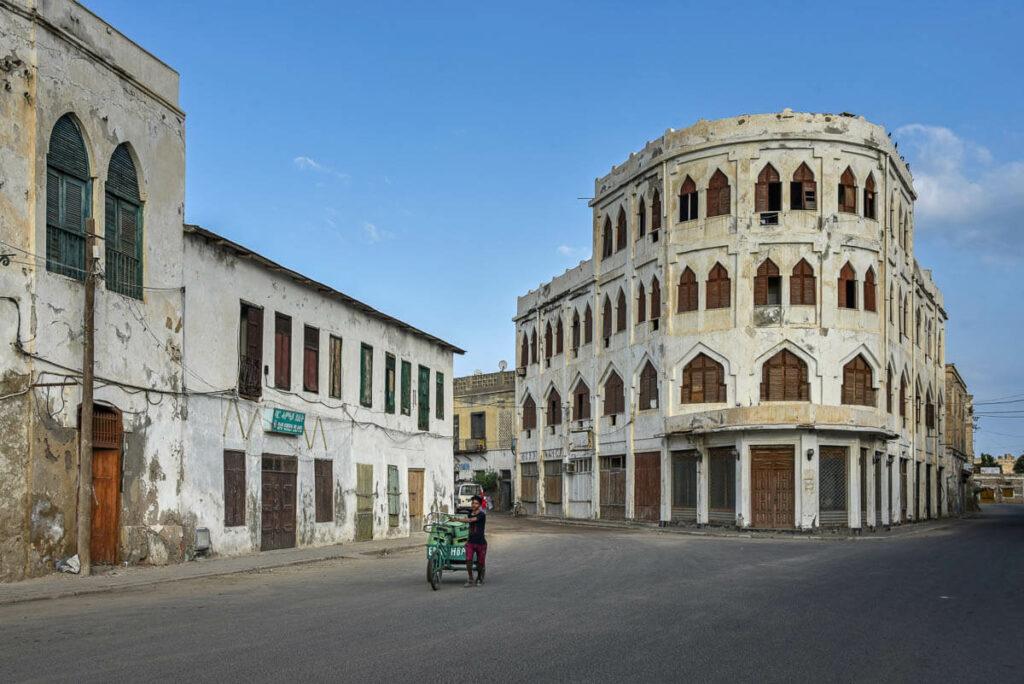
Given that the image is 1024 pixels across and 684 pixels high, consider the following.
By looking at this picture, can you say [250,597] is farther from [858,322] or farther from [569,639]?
[858,322]

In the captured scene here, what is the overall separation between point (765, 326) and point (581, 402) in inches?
527

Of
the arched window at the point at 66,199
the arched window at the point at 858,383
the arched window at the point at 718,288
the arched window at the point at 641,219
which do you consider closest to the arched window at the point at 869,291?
the arched window at the point at 858,383

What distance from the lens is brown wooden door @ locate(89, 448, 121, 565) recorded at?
65.0ft

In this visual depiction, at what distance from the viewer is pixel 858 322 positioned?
40.9 m

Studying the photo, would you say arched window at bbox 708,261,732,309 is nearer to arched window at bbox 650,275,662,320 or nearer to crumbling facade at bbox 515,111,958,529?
crumbling facade at bbox 515,111,958,529

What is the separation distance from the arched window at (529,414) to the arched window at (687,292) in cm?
1720

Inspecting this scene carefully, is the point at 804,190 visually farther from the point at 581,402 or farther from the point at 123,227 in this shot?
the point at 123,227

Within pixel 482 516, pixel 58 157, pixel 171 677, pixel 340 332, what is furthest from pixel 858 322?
pixel 171 677

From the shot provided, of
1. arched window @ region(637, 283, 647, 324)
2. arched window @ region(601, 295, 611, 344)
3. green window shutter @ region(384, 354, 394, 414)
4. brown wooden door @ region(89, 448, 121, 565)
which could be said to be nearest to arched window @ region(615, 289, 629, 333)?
arched window @ region(601, 295, 611, 344)

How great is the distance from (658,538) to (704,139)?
16474mm

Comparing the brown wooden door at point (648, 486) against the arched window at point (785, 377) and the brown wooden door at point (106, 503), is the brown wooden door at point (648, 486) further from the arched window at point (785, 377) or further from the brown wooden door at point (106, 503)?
the brown wooden door at point (106, 503)

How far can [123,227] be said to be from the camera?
67.8 ft

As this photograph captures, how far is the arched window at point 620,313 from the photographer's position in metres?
47.0

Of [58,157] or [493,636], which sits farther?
[58,157]
